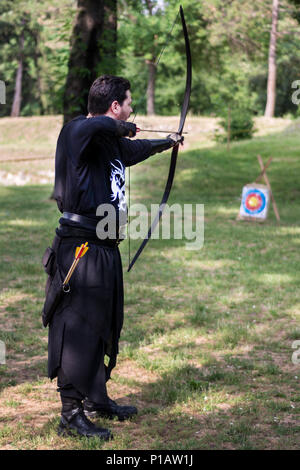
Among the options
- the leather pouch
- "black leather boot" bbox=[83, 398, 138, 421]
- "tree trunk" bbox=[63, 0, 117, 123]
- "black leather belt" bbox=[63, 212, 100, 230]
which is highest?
"tree trunk" bbox=[63, 0, 117, 123]

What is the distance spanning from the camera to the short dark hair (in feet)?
11.6

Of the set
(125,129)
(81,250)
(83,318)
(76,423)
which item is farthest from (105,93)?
(76,423)

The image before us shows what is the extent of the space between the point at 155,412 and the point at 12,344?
1.83 meters

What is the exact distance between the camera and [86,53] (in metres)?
12.2

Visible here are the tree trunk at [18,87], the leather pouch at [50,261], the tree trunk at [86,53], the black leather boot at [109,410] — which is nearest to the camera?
the leather pouch at [50,261]

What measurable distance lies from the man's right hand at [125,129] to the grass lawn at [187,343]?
176 centimetres

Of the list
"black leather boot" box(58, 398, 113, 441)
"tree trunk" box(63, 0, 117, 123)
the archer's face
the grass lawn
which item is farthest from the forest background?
"black leather boot" box(58, 398, 113, 441)

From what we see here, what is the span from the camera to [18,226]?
11.5m

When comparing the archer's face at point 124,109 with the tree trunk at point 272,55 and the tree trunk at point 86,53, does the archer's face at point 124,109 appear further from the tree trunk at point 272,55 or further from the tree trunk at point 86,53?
the tree trunk at point 272,55

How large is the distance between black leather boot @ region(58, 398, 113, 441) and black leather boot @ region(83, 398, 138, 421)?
255 millimetres

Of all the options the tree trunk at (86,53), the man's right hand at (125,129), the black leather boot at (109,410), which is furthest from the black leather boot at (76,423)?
the tree trunk at (86,53)

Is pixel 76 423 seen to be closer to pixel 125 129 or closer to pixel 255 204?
pixel 125 129

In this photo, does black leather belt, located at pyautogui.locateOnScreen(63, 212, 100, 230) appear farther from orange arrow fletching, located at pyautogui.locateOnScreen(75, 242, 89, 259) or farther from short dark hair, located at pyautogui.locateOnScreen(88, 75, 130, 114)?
short dark hair, located at pyautogui.locateOnScreen(88, 75, 130, 114)

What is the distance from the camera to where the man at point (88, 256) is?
11.5 ft
